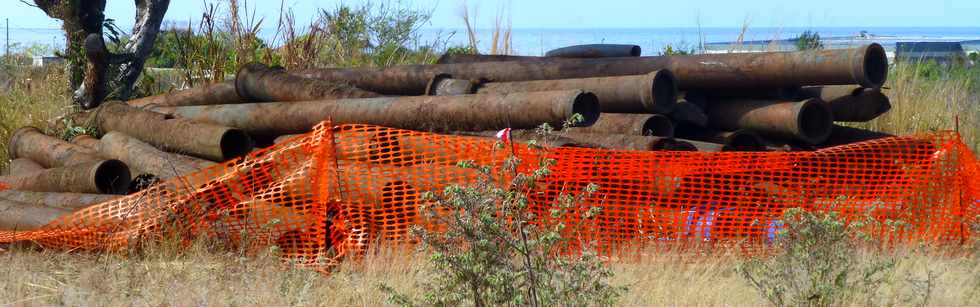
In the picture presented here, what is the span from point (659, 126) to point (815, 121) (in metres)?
1.24

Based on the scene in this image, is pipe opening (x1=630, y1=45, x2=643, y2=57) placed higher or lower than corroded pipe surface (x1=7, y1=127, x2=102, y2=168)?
higher

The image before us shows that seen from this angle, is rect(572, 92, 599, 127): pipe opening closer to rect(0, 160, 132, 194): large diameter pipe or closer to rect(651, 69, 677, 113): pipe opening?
rect(651, 69, 677, 113): pipe opening

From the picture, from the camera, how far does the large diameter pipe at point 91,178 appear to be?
7.00 meters

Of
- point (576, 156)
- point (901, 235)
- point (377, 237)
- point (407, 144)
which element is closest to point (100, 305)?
point (377, 237)

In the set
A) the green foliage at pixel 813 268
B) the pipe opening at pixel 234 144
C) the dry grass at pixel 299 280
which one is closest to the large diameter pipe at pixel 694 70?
the dry grass at pixel 299 280

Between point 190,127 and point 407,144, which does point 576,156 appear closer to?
point 407,144

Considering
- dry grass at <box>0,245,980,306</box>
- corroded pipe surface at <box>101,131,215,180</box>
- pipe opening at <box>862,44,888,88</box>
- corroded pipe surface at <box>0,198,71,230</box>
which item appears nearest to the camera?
dry grass at <box>0,245,980,306</box>

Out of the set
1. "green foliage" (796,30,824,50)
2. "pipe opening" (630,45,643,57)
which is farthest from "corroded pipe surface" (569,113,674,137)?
"green foliage" (796,30,824,50)

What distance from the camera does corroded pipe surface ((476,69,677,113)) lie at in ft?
24.0

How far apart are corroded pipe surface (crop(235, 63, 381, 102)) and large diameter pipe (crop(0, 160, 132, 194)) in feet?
5.84

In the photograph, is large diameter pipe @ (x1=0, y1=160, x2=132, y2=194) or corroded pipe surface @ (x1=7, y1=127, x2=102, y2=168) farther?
corroded pipe surface @ (x1=7, y1=127, x2=102, y2=168)

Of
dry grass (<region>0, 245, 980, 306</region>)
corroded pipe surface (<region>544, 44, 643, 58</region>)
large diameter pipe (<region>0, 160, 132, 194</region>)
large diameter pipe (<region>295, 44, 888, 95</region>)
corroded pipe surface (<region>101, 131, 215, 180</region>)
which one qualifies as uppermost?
corroded pipe surface (<region>544, 44, 643, 58</region>)

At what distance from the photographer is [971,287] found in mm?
5246

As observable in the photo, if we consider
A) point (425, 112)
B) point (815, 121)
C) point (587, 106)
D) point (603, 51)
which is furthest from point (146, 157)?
point (815, 121)
